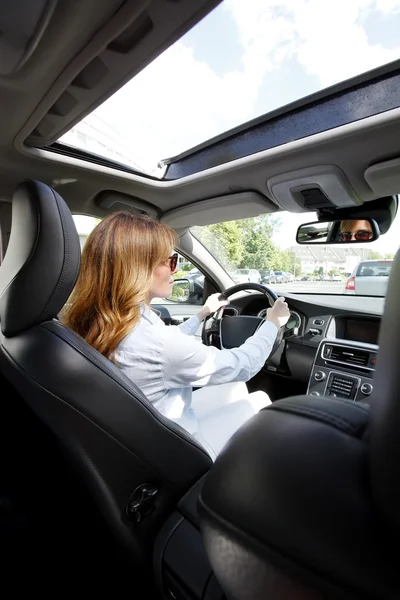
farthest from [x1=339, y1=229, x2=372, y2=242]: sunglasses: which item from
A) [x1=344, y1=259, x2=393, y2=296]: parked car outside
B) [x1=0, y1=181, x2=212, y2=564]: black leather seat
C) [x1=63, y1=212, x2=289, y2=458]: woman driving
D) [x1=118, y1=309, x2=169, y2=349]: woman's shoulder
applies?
[x1=0, y1=181, x2=212, y2=564]: black leather seat

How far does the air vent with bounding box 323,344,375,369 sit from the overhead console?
903 mm

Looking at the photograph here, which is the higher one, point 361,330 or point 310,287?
point 310,287

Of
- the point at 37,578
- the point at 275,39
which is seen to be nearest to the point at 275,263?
the point at 275,39

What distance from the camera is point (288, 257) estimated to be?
10.0ft

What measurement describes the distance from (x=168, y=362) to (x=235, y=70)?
5.45ft

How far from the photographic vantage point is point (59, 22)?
1244 millimetres

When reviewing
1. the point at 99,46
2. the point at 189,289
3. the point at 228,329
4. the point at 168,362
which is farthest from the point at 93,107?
the point at 189,289

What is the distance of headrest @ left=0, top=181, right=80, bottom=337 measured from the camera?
3.93ft

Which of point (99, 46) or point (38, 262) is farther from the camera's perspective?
point (99, 46)

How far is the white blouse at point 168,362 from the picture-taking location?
1451mm

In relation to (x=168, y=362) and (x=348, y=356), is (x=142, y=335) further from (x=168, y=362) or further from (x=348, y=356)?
(x=348, y=356)

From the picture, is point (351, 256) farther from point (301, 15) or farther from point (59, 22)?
point (59, 22)

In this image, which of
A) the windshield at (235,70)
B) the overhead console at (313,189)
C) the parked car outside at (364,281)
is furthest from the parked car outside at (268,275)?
the windshield at (235,70)

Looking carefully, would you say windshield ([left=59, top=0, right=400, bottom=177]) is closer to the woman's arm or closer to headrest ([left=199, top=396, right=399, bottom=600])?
the woman's arm
